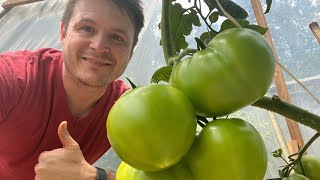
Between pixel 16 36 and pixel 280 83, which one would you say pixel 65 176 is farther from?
pixel 16 36

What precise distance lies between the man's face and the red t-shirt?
0.08 meters

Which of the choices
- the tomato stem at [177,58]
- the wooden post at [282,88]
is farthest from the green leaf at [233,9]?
the wooden post at [282,88]

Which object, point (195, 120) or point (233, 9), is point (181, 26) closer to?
point (233, 9)

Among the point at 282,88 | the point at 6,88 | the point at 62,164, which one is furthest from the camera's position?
the point at 282,88

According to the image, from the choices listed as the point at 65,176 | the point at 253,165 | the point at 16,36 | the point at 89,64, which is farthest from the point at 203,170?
the point at 16,36

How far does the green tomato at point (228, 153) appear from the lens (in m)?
0.30

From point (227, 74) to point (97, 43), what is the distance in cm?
85

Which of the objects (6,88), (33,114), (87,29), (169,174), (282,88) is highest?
(169,174)

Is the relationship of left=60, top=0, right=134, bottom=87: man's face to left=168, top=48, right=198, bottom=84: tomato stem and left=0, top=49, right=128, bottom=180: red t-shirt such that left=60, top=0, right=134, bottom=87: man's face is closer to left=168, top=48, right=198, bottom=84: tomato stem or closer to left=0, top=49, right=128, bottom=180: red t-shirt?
left=0, top=49, right=128, bottom=180: red t-shirt

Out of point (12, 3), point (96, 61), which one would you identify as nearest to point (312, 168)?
point (96, 61)

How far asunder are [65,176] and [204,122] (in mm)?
658

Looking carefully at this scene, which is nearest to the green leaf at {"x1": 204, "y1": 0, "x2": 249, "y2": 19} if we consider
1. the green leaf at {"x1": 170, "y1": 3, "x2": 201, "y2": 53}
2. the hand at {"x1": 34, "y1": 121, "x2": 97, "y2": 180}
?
the green leaf at {"x1": 170, "y1": 3, "x2": 201, "y2": 53}

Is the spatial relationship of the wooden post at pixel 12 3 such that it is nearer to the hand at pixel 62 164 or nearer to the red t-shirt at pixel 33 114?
the red t-shirt at pixel 33 114

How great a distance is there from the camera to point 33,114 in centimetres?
113
